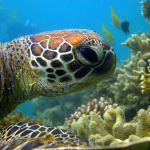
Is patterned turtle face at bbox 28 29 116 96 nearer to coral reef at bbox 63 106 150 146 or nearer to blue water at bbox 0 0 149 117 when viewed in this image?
coral reef at bbox 63 106 150 146

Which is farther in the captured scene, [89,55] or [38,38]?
[38,38]

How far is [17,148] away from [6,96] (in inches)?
30.2

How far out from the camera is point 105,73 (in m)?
1.23

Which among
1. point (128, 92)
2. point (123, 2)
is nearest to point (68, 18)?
point (123, 2)

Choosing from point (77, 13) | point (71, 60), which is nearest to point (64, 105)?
point (71, 60)

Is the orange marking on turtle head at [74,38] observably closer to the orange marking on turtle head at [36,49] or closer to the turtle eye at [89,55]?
the turtle eye at [89,55]

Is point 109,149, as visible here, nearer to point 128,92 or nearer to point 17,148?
point 17,148

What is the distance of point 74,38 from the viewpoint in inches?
50.4

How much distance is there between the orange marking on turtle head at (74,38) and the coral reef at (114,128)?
3.23ft

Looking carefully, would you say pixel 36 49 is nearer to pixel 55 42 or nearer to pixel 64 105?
pixel 55 42

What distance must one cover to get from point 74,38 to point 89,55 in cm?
26

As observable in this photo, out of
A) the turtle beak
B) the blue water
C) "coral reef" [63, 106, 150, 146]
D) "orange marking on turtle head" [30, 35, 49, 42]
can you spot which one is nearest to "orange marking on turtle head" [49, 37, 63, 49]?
"orange marking on turtle head" [30, 35, 49, 42]

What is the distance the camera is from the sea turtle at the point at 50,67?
1.20 metres

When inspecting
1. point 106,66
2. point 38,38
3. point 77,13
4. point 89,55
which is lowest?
point 106,66
